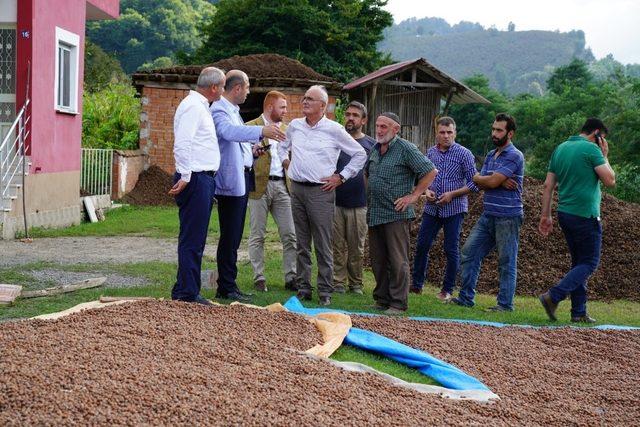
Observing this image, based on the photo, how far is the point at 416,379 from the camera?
5887 mm

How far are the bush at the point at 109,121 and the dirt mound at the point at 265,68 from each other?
240cm

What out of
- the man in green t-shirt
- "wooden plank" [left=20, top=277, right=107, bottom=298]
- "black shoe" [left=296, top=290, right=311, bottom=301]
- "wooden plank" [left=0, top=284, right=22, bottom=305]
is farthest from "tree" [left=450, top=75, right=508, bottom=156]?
"wooden plank" [left=0, top=284, right=22, bottom=305]

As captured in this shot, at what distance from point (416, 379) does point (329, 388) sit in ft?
3.31

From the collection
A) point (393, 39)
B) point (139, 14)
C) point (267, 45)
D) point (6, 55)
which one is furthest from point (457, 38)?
point (6, 55)

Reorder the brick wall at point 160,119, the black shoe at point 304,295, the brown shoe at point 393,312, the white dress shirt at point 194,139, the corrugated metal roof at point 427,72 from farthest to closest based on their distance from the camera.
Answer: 1. the corrugated metal roof at point 427,72
2. the brick wall at point 160,119
3. the black shoe at point 304,295
4. the brown shoe at point 393,312
5. the white dress shirt at point 194,139

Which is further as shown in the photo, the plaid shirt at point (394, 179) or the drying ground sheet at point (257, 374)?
the plaid shirt at point (394, 179)

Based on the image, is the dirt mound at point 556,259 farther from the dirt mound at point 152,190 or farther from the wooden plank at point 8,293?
the dirt mound at point 152,190

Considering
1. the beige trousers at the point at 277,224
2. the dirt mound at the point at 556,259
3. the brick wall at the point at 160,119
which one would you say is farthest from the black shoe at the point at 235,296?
the brick wall at the point at 160,119

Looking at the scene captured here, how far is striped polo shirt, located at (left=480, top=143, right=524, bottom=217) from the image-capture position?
8.93 metres

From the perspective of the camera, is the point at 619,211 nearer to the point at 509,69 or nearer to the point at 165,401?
the point at 165,401

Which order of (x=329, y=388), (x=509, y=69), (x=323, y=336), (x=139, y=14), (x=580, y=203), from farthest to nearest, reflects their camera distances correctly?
(x=509, y=69) < (x=139, y=14) < (x=580, y=203) < (x=323, y=336) < (x=329, y=388)

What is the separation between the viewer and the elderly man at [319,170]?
861 centimetres

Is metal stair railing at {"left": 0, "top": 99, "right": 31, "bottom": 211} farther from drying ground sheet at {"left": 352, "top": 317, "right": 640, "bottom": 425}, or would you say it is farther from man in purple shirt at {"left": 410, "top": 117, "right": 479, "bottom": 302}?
drying ground sheet at {"left": 352, "top": 317, "right": 640, "bottom": 425}

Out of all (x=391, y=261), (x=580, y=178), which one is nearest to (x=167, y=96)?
(x=391, y=261)
